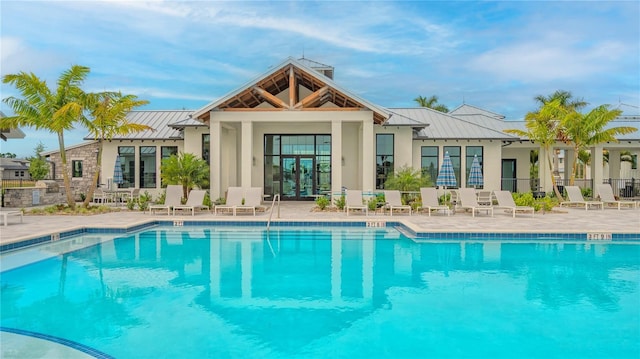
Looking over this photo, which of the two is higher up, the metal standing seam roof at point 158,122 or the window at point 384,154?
the metal standing seam roof at point 158,122

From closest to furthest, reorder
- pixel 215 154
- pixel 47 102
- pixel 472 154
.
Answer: pixel 47 102 → pixel 215 154 → pixel 472 154

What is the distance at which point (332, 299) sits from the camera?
21.8 feet

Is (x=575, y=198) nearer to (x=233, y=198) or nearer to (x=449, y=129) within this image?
(x=449, y=129)

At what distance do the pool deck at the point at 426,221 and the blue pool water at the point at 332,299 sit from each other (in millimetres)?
1134

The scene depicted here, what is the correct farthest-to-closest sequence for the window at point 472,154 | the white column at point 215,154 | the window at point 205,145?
the window at point 472,154, the window at point 205,145, the white column at point 215,154

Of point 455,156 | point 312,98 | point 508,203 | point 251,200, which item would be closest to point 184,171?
point 251,200

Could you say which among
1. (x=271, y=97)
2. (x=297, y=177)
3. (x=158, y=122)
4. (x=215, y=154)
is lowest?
(x=297, y=177)

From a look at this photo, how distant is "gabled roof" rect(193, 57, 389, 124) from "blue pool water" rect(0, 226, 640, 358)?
8187 millimetres

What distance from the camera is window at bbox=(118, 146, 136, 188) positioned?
2291 cm

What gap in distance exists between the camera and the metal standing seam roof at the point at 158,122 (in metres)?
22.6

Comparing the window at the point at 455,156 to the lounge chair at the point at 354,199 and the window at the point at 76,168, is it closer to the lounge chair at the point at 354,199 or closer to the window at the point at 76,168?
the lounge chair at the point at 354,199

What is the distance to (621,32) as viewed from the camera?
1973 cm

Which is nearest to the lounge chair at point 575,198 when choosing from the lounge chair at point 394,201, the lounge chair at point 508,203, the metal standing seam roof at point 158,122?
the lounge chair at point 508,203

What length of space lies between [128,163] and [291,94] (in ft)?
33.5
